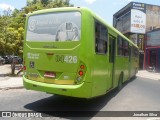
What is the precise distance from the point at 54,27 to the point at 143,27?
1540 inches

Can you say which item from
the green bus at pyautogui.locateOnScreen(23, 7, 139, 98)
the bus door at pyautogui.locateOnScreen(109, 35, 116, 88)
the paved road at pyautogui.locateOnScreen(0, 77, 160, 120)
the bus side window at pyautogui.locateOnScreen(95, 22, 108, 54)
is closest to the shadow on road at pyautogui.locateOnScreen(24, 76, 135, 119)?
the paved road at pyautogui.locateOnScreen(0, 77, 160, 120)

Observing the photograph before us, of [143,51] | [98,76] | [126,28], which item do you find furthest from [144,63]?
[98,76]

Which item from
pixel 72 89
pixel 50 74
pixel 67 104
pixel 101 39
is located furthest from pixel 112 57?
pixel 72 89

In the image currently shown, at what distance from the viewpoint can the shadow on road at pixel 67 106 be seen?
25.2 ft

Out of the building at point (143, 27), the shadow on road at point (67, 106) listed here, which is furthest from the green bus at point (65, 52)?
the building at point (143, 27)

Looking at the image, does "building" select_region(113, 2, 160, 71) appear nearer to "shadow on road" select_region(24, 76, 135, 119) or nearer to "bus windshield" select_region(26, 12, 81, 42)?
"shadow on road" select_region(24, 76, 135, 119)

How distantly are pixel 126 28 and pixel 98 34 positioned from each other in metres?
40.1

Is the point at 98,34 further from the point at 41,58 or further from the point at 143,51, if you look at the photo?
the point at 143,51

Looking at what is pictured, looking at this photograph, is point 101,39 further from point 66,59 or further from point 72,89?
point 72,89

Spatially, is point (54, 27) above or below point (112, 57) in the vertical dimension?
above

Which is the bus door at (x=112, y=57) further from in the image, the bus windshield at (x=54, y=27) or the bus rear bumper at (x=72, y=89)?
the bus rear bumper at (x=72, y=89)

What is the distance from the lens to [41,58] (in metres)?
7.92

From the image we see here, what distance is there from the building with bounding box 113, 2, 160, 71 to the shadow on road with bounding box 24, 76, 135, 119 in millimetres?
33691

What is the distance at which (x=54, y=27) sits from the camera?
7746 mm
